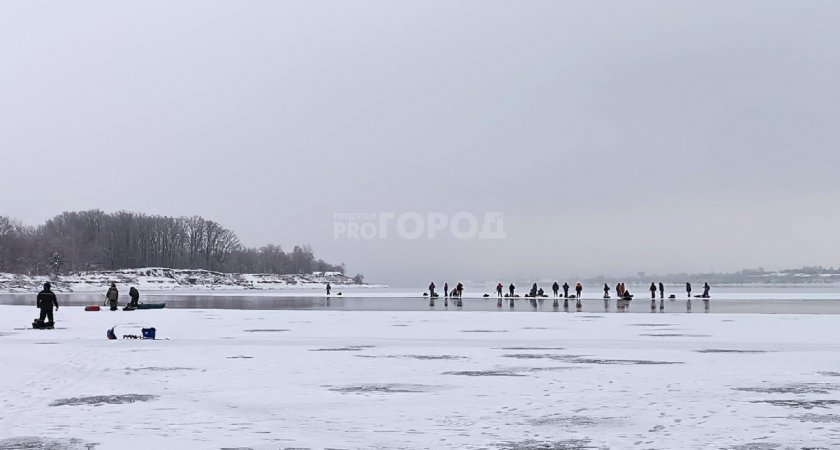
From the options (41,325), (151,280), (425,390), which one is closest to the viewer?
(425,390)

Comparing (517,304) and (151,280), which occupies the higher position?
(151,280)

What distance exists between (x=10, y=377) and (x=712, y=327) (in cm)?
2388

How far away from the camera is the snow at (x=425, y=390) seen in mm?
9570

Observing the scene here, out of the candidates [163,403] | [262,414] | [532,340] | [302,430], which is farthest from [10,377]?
[532,340]

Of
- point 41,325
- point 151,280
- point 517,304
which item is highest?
point 151,280

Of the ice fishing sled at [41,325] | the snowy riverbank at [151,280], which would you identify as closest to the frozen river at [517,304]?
the ice fishing sled at [41,325]

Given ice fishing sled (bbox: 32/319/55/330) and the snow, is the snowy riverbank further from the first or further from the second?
the snow

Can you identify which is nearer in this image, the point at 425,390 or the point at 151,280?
the point at 425,390

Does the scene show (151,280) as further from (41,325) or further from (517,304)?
(41,325)

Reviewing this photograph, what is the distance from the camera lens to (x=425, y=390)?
1339 cm

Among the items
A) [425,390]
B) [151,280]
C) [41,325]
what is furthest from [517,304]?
[151,280]

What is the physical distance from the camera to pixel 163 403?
12000mm

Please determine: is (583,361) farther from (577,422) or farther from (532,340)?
(577,422)

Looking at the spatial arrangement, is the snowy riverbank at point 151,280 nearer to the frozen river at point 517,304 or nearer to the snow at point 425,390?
the frozen river at point 517,304
